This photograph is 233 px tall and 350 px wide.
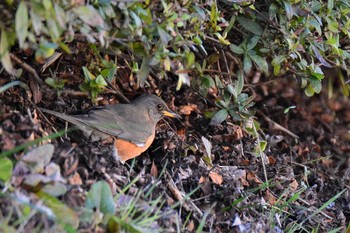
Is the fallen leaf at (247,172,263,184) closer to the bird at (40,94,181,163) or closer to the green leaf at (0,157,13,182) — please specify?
the bird at (40,94,181,163)

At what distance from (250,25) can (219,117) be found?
2.36 ft

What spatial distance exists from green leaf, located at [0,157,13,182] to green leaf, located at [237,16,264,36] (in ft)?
7.15

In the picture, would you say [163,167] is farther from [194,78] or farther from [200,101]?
[200,101]

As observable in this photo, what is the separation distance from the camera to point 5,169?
154 inches

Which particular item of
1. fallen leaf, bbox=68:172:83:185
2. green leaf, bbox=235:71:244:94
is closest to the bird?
green leaf, bbox=235:71:244:94

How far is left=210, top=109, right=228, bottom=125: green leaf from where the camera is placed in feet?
18.2

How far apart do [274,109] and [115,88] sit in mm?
2067

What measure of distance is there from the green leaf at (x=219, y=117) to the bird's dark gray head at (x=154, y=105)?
1.46 feet

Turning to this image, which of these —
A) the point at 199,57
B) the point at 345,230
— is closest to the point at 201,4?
the point at 199,57

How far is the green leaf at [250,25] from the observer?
538 cm

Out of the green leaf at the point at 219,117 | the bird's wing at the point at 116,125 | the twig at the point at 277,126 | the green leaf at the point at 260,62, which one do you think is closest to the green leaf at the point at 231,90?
the green leaf at the point at 219,117

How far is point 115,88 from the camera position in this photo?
586 cm

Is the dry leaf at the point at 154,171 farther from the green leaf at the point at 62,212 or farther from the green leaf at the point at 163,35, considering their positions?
the green leaf at the point at 62,212

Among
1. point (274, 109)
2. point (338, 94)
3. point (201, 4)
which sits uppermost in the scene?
point (201, 4)
